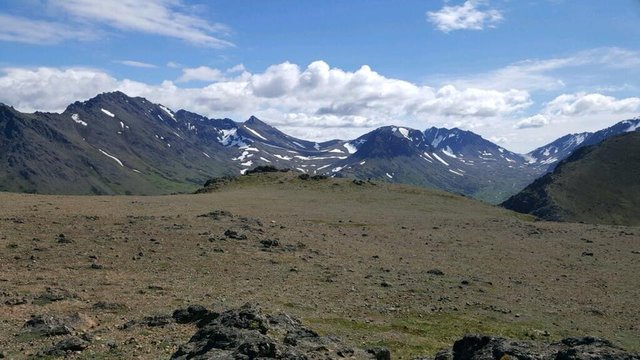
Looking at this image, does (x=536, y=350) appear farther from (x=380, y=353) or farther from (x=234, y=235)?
(x=234, y=235)

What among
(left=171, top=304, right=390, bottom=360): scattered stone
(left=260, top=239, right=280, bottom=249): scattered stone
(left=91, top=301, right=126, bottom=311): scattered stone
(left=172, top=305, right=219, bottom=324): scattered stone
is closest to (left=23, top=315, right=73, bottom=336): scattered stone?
(left=91, top=301, right=126, bottom=311): scattered stone

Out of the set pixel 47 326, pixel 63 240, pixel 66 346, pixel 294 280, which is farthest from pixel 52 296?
pixel 294 280

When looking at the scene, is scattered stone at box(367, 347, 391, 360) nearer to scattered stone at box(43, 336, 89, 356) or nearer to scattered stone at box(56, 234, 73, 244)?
scattered stone at box(43, 336, 89, 356)

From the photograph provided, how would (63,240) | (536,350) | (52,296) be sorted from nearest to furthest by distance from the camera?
(536,350), (52,296), (63,240)

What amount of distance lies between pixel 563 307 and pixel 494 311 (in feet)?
16.4

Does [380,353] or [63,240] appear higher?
[63,240]

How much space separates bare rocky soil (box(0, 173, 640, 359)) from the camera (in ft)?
67.7

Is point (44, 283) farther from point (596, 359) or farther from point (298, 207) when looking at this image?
point (298, 207)

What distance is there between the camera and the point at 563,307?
30.4m

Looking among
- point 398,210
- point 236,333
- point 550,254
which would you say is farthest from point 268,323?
point 398,210

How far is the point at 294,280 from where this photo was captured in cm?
3153

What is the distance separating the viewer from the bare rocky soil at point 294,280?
20.6m

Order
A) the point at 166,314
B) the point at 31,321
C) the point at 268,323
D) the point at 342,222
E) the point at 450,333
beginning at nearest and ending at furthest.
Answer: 1. the point at 268,323
2. the point at 31,321
3. the point at 166,314
4. the point at 450,333
5. the point at 342,222

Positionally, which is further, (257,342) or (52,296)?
(52,296)
